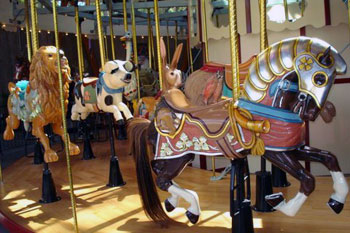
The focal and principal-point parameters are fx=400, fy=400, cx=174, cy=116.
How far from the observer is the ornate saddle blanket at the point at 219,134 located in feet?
6.93

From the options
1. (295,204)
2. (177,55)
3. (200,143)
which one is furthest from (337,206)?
(177,55)

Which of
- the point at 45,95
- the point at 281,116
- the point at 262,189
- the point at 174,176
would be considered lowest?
the point at 262,189

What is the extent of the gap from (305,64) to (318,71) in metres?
0.07

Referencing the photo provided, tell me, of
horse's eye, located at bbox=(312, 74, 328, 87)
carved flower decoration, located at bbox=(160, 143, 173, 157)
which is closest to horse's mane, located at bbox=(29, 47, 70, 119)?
carved flower decoration, located at bbox=(160, 143, 173, 157)

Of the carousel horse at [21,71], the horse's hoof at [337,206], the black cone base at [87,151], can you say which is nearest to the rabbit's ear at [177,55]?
the horse's hoof at [337,206]

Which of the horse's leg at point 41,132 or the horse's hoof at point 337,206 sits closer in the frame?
the horse's hoof at point 337,206

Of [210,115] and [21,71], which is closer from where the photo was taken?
[210,115]

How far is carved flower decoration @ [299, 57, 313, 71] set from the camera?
204 centimetres

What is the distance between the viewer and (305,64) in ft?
6.70

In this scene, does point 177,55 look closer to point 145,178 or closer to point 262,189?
point 145,178

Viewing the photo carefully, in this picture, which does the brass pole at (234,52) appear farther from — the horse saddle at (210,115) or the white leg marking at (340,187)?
the white leg marking at (340,187)

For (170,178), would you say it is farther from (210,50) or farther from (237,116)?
(210,50)

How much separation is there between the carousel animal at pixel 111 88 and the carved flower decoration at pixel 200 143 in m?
1.72

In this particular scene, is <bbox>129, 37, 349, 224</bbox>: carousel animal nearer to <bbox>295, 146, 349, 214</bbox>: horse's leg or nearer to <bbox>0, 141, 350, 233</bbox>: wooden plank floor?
<bbox>295, 146, 349, 214</bbox>: horse's leg
